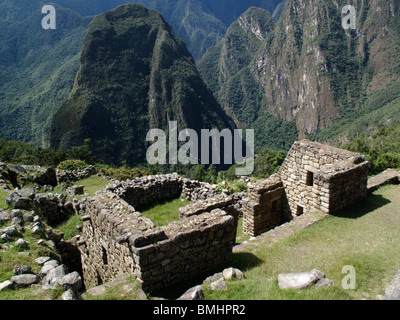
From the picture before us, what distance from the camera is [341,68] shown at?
633 ft

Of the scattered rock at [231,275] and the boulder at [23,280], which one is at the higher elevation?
the boulder at [23,280]

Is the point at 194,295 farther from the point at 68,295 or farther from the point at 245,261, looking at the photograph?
the point at 245,261

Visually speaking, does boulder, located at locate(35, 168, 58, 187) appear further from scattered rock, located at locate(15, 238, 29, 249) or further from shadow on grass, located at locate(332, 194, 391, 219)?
shadow on grass, located at locate(332, 194, 391, 219)

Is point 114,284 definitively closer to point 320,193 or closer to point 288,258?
point 288,258

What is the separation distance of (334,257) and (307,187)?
352 cm

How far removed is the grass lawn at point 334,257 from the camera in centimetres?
516

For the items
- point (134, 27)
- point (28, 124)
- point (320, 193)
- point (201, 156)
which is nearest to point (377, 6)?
point (134, 27)

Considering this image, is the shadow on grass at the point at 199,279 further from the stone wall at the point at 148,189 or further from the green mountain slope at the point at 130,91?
the green mountain slope at the point at 130,91

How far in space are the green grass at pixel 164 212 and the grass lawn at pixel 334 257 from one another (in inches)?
159

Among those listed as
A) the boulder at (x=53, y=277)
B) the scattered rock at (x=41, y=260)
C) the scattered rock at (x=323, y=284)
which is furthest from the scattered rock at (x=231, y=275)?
the scattered rock at (x=41, y=260)

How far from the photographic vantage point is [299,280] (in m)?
5.21

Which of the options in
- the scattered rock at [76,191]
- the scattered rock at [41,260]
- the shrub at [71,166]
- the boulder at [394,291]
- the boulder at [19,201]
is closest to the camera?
the boulder at [394,291]

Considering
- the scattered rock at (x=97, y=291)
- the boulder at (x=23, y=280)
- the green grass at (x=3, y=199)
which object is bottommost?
the green grass at (x=3, y=199)
